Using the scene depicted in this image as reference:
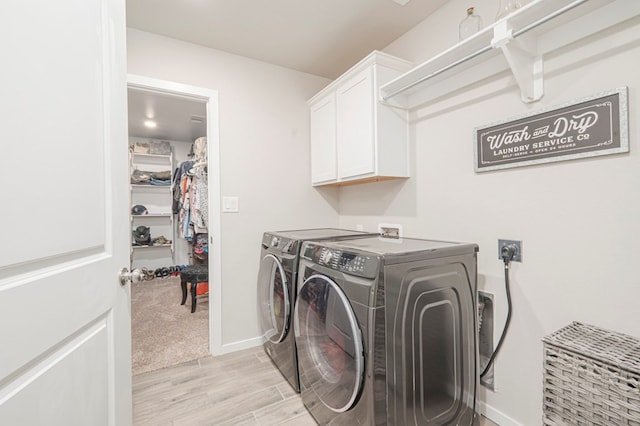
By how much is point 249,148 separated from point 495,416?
242 cm

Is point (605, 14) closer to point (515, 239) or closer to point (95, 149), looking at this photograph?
point (515, 239)

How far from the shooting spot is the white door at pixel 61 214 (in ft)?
1.93

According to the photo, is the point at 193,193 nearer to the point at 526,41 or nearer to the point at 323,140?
the point at 323,140

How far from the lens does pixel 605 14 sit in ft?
3.64

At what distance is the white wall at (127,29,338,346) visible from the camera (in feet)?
7.18

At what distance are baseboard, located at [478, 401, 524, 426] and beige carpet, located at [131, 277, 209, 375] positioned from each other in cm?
196

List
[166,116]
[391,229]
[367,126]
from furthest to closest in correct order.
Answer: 1. [166,116]
2. [391,229]
3. [367,126]

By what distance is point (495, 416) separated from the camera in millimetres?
1499

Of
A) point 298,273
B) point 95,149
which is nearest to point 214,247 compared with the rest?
point 298,273

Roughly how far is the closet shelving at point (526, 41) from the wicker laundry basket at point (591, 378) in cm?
106

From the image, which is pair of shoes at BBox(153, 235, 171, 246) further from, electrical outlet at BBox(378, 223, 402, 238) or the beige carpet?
electrical outlet at BBox(378, 223, 402, 238)

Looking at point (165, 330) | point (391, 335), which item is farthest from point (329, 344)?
point (165, 330)

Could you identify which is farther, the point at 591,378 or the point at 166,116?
the point at 166,116

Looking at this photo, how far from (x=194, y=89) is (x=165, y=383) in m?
2.12
